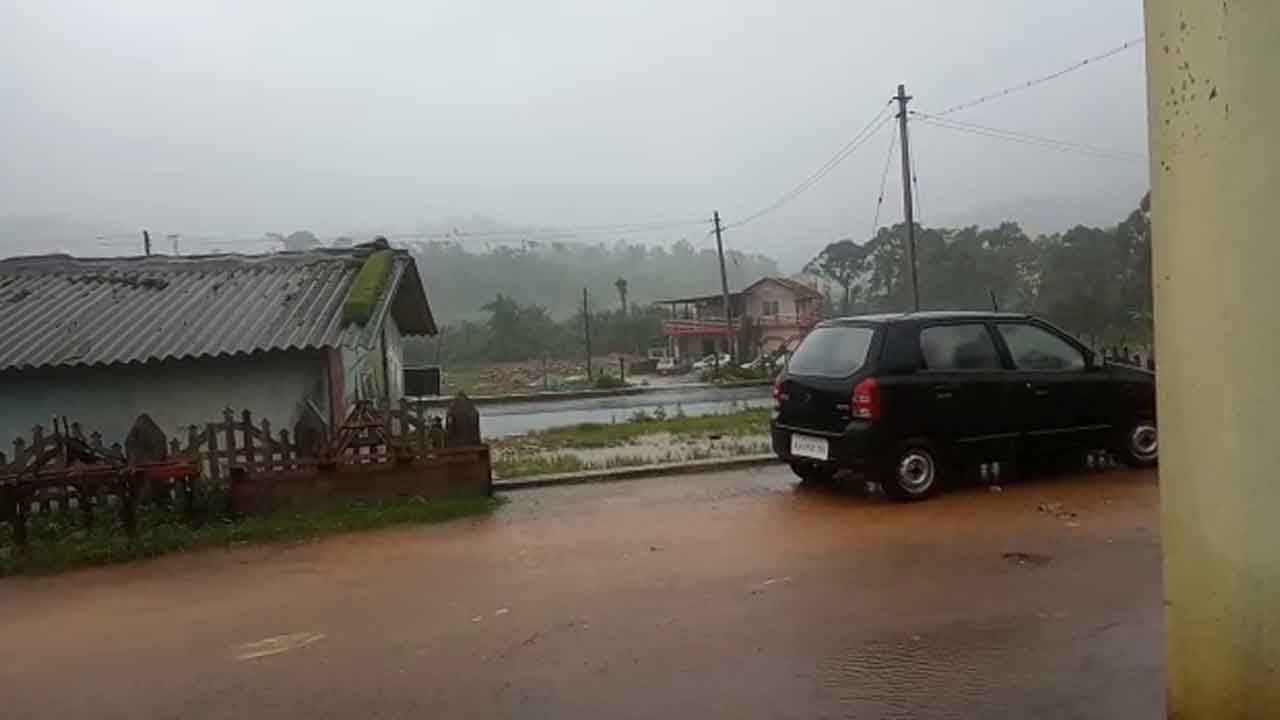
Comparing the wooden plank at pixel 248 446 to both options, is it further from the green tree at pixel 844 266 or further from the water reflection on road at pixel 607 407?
the green tree at pixel 844 266

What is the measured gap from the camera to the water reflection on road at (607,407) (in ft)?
74.7

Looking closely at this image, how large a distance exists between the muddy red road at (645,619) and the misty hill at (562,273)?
58429 millimetres

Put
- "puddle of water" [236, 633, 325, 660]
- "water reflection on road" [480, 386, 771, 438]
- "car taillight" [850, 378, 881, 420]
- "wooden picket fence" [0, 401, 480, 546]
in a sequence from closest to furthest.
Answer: "puddle of water" [236, 633, 325, 660], "car taillight" [850, 378, 881, 420], "wooden picket fence" [0, 401, 480, 546], "water reflection on road" [480, 386, 771, 438]

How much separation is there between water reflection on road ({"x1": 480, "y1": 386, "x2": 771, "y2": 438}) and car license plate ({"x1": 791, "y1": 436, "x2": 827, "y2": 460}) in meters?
11.5

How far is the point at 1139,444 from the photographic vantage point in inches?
364

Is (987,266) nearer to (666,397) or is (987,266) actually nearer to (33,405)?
(666,397)

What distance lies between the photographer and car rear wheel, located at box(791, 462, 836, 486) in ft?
30.6

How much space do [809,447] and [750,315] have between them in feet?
159

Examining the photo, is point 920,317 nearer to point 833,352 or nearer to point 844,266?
point 833,352

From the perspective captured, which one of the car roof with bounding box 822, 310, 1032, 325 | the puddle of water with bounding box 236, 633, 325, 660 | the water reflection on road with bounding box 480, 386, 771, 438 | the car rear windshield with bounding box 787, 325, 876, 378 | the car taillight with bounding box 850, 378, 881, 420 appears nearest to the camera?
the puddle of water with bounding box 236, 633, 325, 660

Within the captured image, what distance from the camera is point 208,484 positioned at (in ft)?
29.3

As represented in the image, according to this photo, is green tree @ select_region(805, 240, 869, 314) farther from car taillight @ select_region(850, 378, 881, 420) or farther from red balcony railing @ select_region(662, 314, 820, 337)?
car taillight @ select_region(850, 378, 881, 420)

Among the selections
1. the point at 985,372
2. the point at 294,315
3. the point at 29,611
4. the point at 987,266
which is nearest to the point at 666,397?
the point at 987,266

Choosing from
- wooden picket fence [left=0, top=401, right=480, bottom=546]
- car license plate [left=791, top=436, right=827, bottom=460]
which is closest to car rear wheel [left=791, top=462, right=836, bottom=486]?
car license plate [left=791, top=436, right=827, bottom=460]
